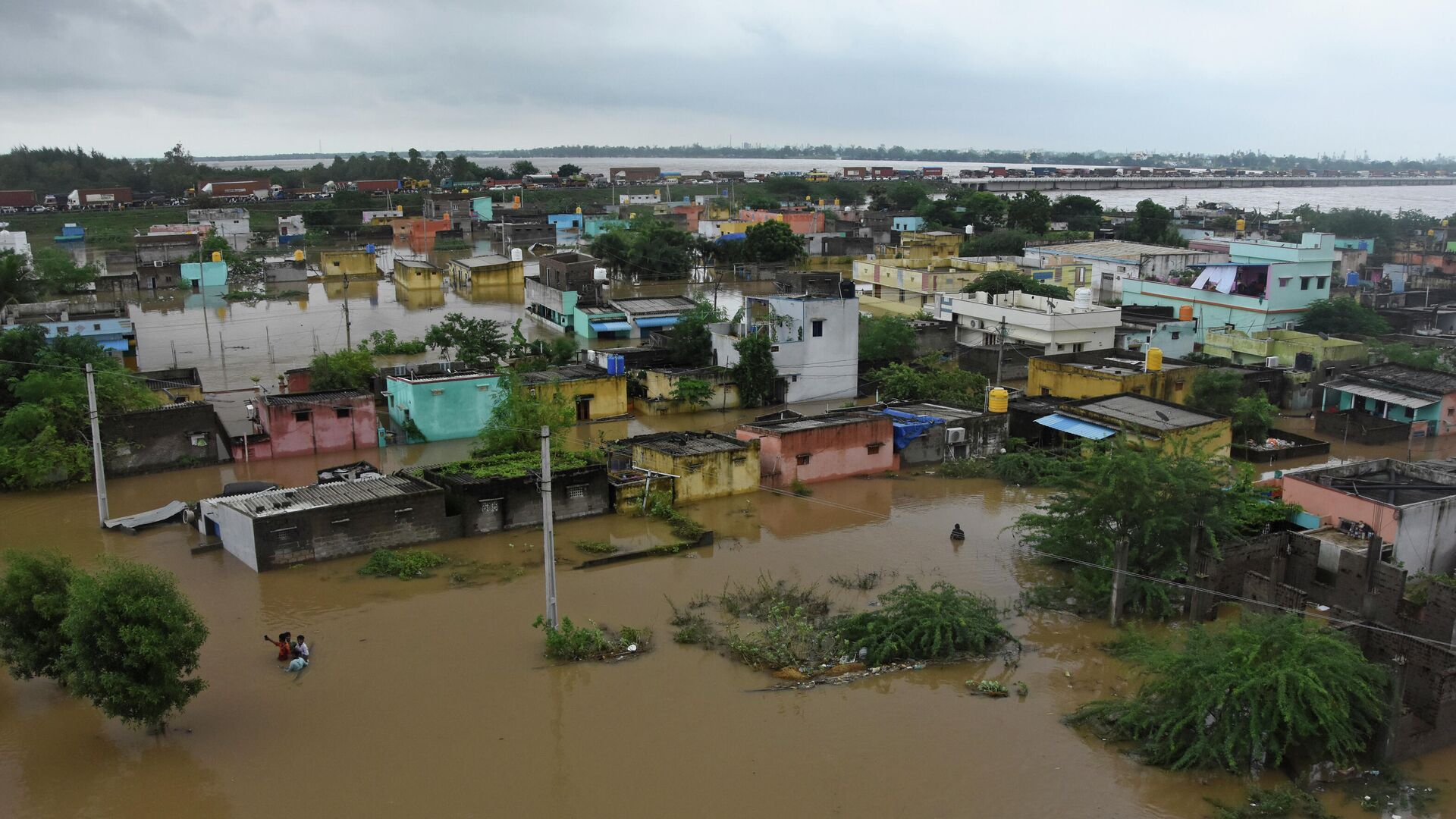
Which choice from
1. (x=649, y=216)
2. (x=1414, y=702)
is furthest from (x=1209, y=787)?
(x=649, y=216)

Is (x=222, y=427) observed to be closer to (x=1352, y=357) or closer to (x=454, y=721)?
(x=454, y=721)

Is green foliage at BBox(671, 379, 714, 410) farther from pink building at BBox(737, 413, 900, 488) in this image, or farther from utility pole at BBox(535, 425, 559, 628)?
utility pole at BBox(535, 425, 559, 628)

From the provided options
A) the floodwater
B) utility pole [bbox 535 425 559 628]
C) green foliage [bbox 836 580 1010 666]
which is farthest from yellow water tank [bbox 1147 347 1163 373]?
utility pole [bbox 535 425 559 628]

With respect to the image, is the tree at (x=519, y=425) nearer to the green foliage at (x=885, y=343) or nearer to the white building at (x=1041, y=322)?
the green foliage at (x=885, y=343)

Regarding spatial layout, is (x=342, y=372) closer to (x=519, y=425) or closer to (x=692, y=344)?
(x=519, y=425)

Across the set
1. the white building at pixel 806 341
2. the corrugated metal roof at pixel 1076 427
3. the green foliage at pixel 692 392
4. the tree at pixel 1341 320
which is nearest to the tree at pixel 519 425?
the green foliage at pixel 692 392
